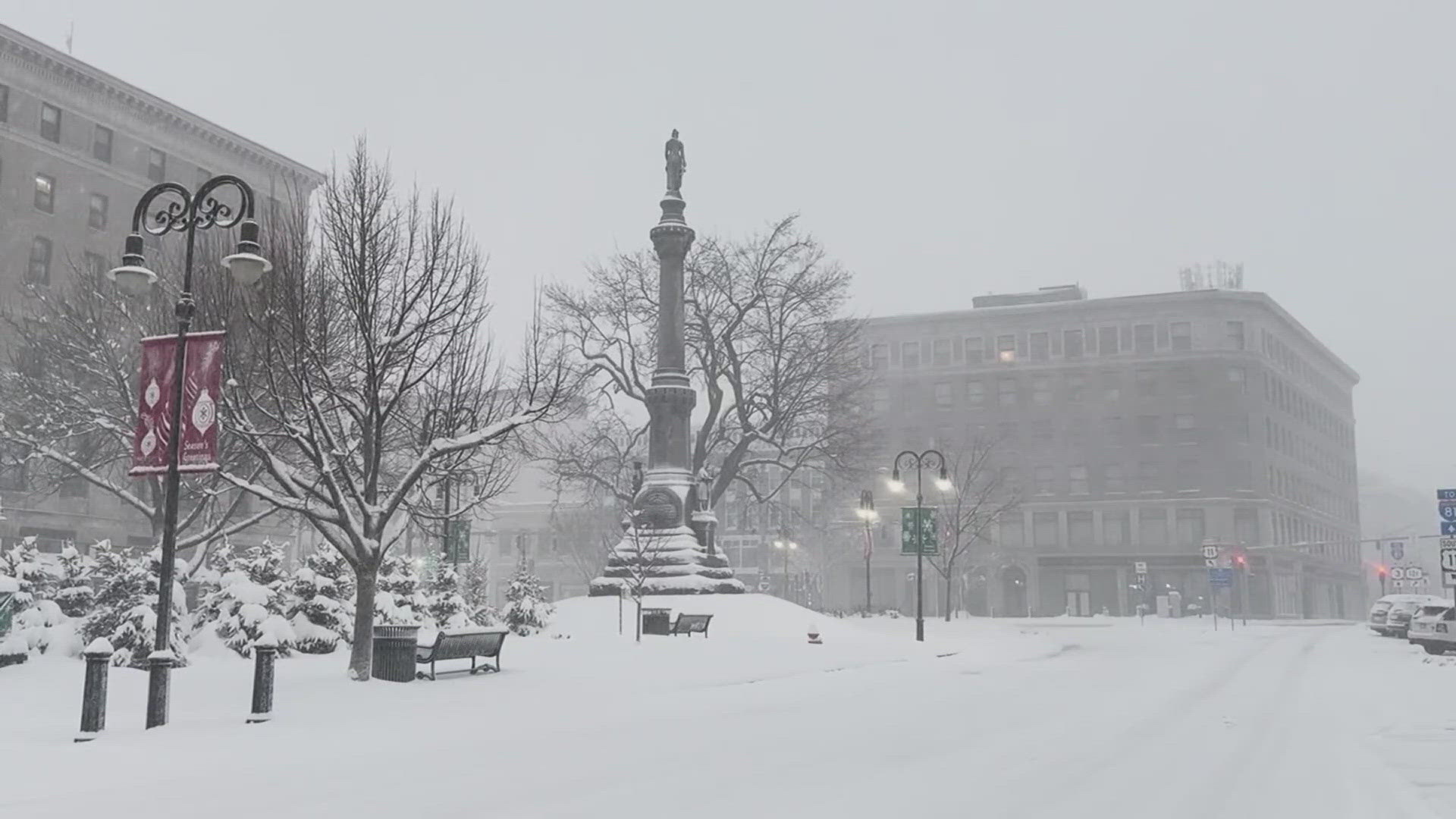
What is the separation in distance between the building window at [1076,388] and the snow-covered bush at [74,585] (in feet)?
252

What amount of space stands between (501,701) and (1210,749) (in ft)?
28.2

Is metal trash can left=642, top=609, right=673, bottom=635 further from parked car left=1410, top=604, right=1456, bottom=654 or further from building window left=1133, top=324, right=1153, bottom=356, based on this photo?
building window left=1133, top=324, right=1153, bottom=356

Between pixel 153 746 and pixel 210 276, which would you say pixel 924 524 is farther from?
pixel 153 746

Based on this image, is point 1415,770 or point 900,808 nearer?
point 900,808

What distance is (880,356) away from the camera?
9331cm

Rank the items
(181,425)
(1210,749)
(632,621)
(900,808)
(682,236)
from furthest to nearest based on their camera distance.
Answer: (682,236) < (632,621) < (181,425) < (1210,749) < (900,808)

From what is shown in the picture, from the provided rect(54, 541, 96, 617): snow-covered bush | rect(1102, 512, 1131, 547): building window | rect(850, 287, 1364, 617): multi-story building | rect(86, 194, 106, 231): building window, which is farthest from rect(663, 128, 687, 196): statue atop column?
rect(1102, 512, 1131, 547): building window

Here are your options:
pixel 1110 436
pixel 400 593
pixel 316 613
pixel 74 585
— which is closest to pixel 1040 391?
pixel 1110 436

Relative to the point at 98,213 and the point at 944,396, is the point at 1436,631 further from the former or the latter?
the point at 944,396

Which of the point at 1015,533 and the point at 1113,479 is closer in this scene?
the point at 1113,479

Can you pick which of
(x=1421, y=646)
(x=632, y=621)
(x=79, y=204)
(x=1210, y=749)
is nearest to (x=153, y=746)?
(x=1210, y=749)

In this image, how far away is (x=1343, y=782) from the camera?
31.7 feet

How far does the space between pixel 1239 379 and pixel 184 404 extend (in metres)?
84.8

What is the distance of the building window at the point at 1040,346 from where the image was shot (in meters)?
88.9
